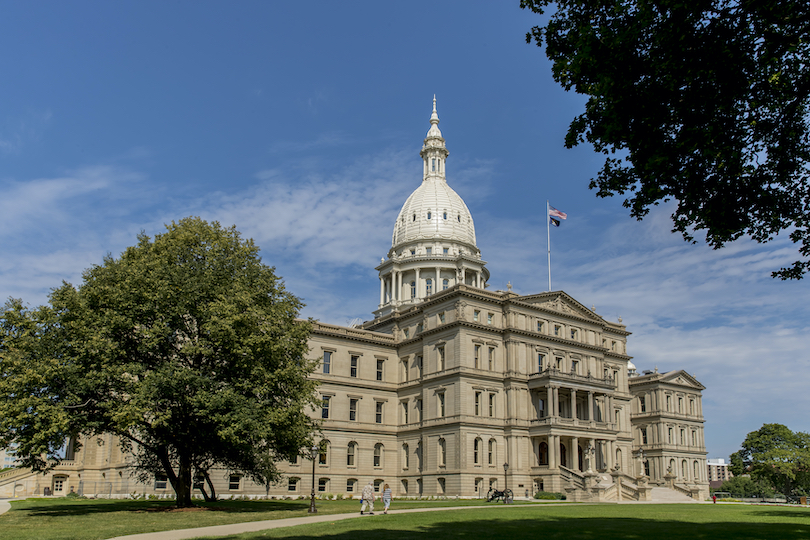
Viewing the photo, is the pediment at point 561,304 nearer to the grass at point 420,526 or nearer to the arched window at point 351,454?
the arched window at point 351,454

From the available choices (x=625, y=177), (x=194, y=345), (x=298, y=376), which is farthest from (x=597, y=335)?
(x=625, y=177)

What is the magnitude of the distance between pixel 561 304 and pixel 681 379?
33.9 meters

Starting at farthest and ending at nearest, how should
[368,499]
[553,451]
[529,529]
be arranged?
1. [553,451]
2. [368,499]
3. [529,529]

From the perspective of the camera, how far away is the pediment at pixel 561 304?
6948cm

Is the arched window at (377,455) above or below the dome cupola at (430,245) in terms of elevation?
below

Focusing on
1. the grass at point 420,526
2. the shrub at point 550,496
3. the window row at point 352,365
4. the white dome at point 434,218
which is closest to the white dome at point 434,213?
the white dome at point 434,218

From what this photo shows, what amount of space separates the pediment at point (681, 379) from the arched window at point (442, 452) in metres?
41.7

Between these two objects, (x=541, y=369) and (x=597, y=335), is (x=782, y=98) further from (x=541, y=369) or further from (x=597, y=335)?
(x=597, y=335)

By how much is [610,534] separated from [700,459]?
3192 inches

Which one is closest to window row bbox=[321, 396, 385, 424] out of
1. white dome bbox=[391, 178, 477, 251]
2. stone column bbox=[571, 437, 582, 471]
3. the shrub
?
the shrub

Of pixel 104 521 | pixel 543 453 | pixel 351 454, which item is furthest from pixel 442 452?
pixel 104 521

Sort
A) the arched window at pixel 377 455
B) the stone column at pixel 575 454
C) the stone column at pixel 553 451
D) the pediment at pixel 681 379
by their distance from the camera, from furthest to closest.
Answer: the pediment at pixel 681 379, the arched window at pixel 377 455, the stone column at pixel 575 454, the stone column at pixel 553 451

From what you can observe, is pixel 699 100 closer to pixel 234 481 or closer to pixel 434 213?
pixel 234 481

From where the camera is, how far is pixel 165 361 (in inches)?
1417
